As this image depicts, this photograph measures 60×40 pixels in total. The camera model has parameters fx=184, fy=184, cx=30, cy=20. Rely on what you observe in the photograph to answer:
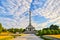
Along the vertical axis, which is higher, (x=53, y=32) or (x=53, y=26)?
(x=53, y=26)

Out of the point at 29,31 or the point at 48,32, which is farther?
the point at 29,31

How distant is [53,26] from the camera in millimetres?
83875

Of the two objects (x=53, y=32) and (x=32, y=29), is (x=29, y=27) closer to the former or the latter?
(x=32, y=29)

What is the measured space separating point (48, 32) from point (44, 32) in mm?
1649

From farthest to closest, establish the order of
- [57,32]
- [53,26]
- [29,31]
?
1. [29,31]
2. [53,26]
3. [57,32]

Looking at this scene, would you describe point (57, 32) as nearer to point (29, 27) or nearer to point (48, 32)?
point (48, 32)

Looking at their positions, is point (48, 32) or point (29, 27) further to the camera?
point (29, 27)

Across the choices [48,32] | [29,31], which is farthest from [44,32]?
[29,31]

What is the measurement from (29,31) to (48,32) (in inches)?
1543

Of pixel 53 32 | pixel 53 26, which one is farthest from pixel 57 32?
pixel 53 26

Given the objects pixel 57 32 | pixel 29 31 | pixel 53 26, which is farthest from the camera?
pixel 29 31

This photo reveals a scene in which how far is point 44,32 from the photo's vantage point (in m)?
56.6

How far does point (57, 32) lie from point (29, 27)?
41607mm

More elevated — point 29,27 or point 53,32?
point 29,27
